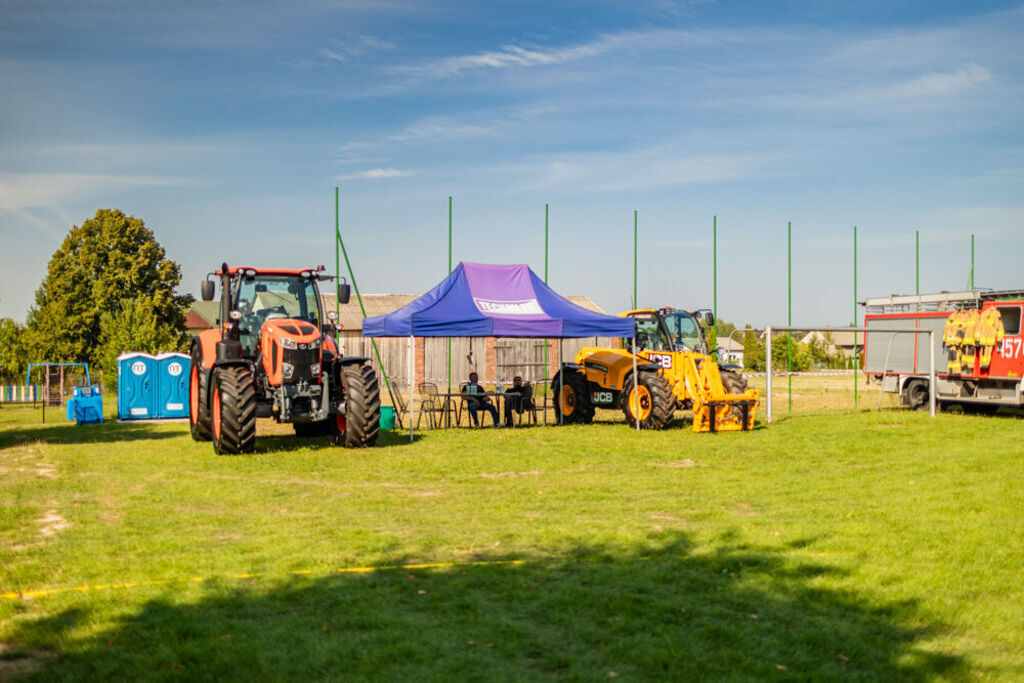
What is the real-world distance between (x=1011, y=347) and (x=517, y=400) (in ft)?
33.1

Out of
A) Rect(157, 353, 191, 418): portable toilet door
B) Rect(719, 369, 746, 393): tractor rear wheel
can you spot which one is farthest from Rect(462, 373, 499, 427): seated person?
Rect(157, 353, 191, 418): portable toilet door

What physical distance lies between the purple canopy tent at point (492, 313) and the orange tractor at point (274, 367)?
5.10 feet

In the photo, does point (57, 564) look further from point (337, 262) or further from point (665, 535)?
point (337, 262)

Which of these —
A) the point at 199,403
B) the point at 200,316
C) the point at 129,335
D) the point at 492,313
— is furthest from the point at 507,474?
the point at 200,316

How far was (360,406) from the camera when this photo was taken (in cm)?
1317

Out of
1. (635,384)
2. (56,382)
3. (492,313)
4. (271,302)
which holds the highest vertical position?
(271,302)

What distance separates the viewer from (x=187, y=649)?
4.36 meters

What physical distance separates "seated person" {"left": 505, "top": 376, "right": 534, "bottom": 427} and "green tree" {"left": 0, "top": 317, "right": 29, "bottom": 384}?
86.4 ft

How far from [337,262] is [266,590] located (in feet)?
47.6

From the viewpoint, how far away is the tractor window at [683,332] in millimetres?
17125

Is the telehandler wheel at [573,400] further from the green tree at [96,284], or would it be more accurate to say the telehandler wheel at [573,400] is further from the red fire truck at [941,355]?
the green tree at [96,284]

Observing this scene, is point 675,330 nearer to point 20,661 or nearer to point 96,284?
point 20,661

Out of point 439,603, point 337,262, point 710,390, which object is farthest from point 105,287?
point 439,603

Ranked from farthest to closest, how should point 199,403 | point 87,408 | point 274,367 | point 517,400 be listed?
point 87,408 < point 517,400 < point 199,403 < point 274,367
